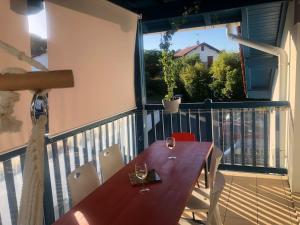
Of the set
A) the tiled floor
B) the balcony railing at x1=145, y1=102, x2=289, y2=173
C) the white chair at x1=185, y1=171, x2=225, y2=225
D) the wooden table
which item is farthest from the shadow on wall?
the tiled floor

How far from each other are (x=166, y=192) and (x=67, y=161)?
1606 millimetres

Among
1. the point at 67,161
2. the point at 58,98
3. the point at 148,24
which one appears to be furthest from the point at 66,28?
the point at 148,24

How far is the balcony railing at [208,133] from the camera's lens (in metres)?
3.42

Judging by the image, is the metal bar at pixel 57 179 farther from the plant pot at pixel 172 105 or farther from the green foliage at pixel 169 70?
the green foliage at pixel 169 70

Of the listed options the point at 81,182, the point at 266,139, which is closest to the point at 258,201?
the point at 266,139

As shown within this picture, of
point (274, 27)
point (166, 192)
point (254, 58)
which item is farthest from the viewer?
point (254, 58)

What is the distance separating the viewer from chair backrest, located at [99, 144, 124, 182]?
2.68 meters

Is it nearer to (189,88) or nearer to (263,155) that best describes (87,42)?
(189,88)

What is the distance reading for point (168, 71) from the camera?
170 inches

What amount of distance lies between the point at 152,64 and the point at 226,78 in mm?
1265

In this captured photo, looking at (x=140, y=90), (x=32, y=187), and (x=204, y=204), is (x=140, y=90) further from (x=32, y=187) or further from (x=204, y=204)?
(x=32, y=187)

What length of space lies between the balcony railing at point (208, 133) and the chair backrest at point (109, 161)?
531 millimetres

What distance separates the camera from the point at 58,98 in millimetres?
2746

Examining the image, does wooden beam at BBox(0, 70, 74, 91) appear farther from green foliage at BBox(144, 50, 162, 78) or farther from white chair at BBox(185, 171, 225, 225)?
green foliage at BBox(144, 50, 162, 78)
